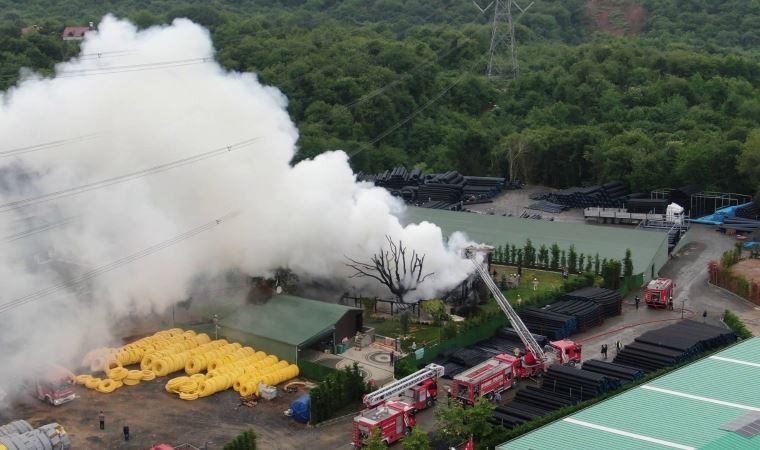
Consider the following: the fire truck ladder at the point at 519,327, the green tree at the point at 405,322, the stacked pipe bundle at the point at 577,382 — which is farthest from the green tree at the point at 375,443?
the green tree at the point at 405,322

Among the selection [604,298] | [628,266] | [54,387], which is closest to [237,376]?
[54,387]

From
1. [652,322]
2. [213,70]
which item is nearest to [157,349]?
[213,70]

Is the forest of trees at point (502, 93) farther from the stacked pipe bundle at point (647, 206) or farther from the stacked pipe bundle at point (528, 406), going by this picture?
the stacked pipe bundle at point (528, 406)

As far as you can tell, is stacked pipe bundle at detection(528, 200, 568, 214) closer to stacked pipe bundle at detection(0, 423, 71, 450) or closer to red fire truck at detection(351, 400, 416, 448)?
red fire truck at detection(351, 400, 416, 448)

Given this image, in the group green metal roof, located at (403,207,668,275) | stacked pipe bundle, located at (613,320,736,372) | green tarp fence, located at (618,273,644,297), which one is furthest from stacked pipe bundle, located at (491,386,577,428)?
green metal roof, located at (403,207,668,275)

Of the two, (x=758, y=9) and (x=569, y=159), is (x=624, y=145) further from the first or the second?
(x=758, y=9)

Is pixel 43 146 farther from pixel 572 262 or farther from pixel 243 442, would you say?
pixel 572 262
